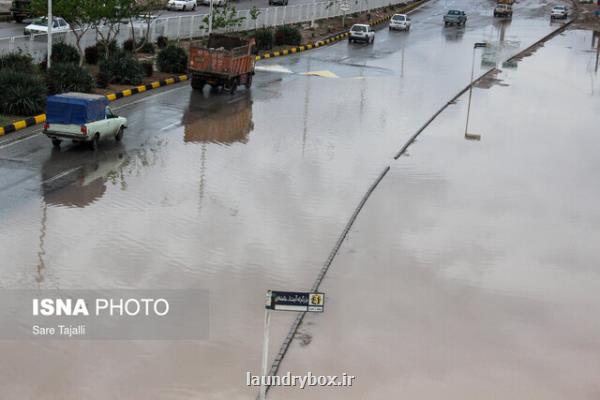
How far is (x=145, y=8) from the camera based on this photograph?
39.9 m

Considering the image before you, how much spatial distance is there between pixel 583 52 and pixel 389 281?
1854 inches

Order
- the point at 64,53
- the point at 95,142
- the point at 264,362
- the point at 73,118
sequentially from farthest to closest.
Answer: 1. the point at 64,53
2. the point at 95,142
3. the point at 73,118
4. the point at 264,362

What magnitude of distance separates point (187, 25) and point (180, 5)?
17.0 metres

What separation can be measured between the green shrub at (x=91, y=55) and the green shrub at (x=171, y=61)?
249 cm

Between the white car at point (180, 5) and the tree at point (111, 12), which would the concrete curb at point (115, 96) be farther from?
the white car at point (180, 5)

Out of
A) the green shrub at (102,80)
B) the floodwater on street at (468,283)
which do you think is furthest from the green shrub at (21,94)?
the floodwater on street at (468,283)

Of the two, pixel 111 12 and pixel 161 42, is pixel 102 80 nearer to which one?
pixel 111 12

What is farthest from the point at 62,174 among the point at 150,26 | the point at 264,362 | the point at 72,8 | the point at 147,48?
the point at 150,26

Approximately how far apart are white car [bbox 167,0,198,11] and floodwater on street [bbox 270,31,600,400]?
3861 cm

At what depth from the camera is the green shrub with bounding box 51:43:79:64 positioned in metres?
35.8

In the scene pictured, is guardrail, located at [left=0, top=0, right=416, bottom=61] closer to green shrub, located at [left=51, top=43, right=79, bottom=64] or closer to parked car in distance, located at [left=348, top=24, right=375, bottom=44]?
green shrub, located at [left=51, top=43, right=79, bottom=64]

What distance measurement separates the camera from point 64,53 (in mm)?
36062

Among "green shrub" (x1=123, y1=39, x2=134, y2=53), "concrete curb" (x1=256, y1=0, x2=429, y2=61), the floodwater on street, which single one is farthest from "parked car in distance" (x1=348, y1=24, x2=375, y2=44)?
the floodwater on street

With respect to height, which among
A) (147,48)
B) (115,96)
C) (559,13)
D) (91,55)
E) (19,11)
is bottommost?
(115,96)
